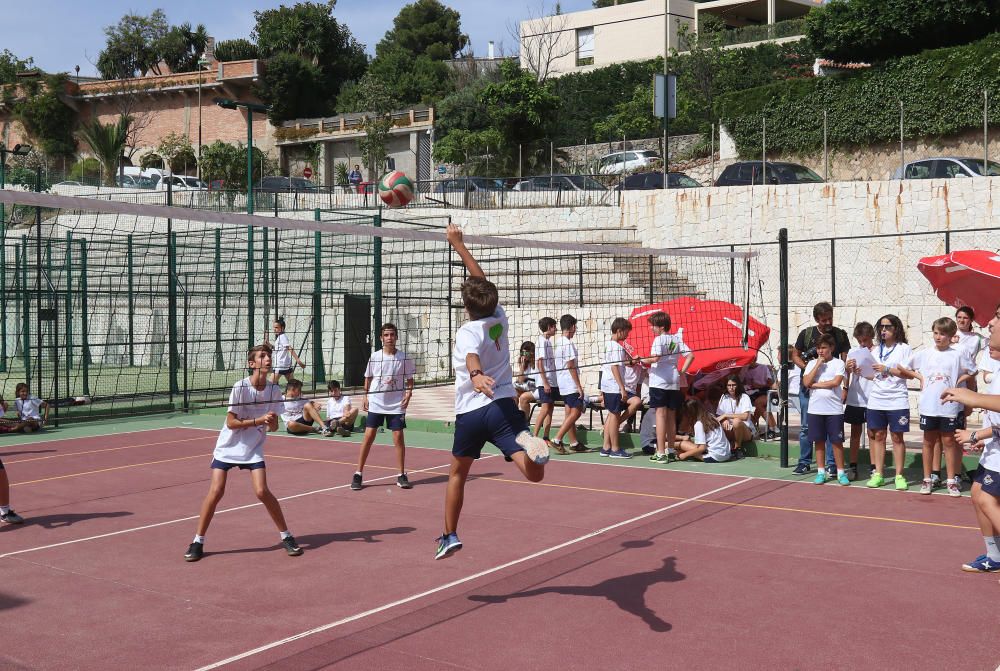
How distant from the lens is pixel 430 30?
7138 centimetres

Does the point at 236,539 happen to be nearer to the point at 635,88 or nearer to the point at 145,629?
the point at 145,629

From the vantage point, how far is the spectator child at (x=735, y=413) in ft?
41.5

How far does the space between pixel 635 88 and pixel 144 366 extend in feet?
101

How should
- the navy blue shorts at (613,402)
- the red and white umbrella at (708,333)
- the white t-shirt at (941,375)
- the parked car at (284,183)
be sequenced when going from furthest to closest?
the parked car at (284,183), the navy blue shorts at (613,402), the red and white umbrella at (708,333), the white t-shirt at (941,375)

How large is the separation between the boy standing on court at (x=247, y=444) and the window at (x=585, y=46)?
54594mm

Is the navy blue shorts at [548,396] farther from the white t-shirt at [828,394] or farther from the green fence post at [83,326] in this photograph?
the green fence post at [83,326]

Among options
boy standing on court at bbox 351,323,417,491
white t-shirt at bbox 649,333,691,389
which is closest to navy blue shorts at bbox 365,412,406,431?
boy standing on court at bbox 351,323,417,491

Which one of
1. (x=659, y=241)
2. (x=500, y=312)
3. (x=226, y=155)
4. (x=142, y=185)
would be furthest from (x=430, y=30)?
(x=500, y=312)

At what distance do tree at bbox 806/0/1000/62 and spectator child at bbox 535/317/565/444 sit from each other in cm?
2543

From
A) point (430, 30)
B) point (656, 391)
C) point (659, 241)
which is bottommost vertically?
point (656, 391)

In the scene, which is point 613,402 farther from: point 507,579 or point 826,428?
point 507,579

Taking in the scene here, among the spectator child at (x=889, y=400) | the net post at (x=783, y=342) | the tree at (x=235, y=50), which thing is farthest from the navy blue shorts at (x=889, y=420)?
the tree at (x=235, y=50)

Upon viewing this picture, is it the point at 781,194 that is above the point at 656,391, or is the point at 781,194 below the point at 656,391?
above

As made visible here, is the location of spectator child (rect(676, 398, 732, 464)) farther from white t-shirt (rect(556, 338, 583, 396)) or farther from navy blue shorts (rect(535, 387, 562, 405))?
navy blue shorts (rect(535, 387, 562, 405))
